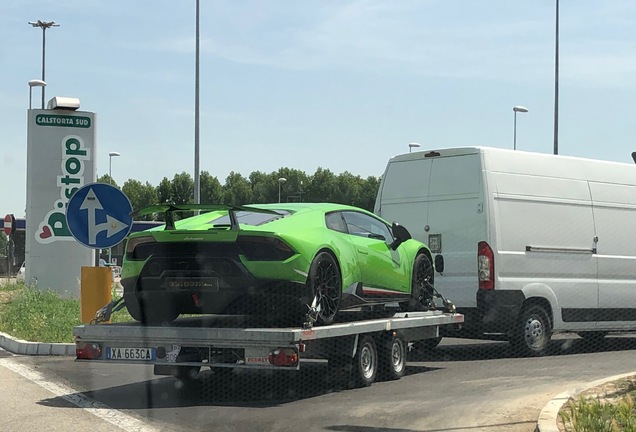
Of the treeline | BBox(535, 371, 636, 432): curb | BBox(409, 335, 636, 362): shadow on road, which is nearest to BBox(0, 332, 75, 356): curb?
BBox(409, 335, 636, 362): shadow on road

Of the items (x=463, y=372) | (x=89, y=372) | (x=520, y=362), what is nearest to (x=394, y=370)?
(x=463, y=372)

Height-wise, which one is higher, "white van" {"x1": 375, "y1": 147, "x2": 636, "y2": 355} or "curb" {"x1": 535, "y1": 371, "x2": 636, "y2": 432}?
"white van" {"x1": 375, "y1": 147, "x2": 636, "y2": 355}

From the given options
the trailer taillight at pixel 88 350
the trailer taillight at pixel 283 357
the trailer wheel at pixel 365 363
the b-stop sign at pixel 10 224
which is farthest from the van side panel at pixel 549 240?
the b-stop sign at pixel 10 224

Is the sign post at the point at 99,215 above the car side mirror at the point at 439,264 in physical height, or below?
above

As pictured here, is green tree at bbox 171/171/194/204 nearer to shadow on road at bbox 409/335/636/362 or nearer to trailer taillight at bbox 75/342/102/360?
shadow on road at bbox 409/335/636/362

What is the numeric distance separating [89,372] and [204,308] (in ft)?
9.11

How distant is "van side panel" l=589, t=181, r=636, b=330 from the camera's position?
14234 mm

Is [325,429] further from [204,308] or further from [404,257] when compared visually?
[404,257]

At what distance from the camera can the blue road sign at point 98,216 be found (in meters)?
12.9

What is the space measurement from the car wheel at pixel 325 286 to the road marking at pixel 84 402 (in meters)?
2.05

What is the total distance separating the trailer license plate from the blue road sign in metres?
3.59

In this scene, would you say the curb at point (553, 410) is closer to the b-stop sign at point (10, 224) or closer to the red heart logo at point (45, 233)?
the red heart logo at point (45, 233)

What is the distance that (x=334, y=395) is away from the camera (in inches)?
384

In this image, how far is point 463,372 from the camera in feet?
38.3
